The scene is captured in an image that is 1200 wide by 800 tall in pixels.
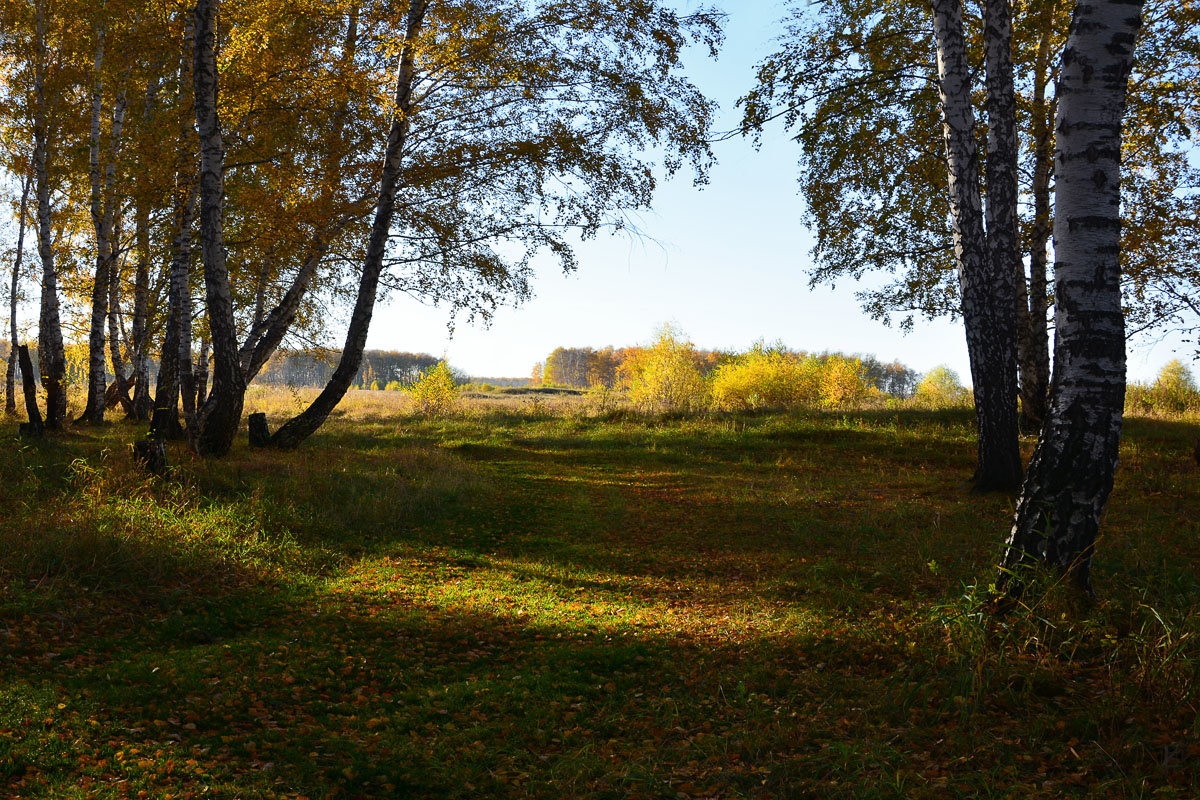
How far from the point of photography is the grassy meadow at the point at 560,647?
11.1ft

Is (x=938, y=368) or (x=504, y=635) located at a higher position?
(x=938, y=368)

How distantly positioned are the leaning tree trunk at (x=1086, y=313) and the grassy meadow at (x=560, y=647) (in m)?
0.42

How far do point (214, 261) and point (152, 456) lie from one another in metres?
3.52

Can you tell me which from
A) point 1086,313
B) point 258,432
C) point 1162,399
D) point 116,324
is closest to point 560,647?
point 1086,313

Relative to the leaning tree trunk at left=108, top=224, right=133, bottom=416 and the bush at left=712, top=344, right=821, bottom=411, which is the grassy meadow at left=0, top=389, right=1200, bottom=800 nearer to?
the leaning tree trunk at left=108, top=224, right=133, bottom=416

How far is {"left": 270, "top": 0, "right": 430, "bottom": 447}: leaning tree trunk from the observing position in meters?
12.6

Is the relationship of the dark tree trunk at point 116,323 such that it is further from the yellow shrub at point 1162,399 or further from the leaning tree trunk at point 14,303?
the yellow shrub at point 1162,399

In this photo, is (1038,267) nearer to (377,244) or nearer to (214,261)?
(377,244)

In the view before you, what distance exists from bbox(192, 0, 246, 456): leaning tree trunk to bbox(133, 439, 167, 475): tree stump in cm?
210

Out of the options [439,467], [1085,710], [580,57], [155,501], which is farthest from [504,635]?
[580,57]

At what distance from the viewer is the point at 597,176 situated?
13352mm

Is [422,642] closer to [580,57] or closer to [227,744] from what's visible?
[227,744]

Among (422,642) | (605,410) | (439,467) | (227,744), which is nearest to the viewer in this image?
(227,744)

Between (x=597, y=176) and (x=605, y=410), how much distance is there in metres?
14.4
